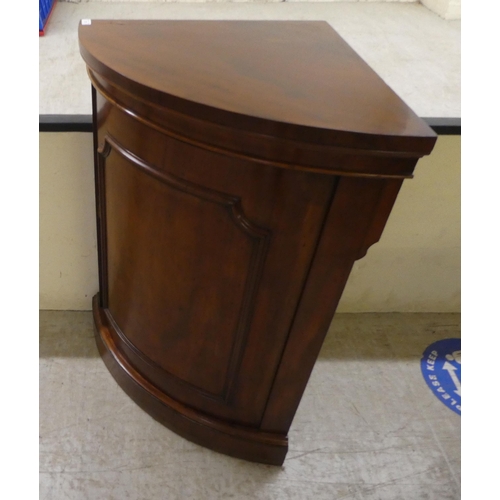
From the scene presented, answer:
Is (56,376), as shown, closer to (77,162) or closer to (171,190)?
(77,162)

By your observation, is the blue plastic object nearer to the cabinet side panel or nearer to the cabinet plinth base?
the cabinet plinth base

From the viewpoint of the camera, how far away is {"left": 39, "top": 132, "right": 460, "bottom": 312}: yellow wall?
1337 millimetres

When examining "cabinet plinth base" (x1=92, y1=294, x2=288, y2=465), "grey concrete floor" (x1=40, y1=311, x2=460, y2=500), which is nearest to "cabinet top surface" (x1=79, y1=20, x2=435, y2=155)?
"cabinet plinth base" (x1=92, y1=294, x2=288, y2=465)

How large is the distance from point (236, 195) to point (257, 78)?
0.73 ft

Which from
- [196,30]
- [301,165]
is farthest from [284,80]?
[196,30]

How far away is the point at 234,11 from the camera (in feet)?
7.20

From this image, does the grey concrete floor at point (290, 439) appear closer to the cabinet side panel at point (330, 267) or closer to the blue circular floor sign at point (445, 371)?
the blue circular floor sign at point (445, 371)

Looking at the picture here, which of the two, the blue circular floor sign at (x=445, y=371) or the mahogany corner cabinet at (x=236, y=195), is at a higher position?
the mahogany corner cabinet at (x=236, y=195)

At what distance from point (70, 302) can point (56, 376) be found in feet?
0.96

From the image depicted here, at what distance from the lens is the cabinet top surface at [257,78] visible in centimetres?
70

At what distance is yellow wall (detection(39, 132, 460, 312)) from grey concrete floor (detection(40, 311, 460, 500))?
191 mm

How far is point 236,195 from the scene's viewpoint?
0.81 metres

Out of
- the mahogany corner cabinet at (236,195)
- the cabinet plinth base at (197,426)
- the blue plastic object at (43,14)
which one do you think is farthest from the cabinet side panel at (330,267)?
the blue plastic object at (43,14)

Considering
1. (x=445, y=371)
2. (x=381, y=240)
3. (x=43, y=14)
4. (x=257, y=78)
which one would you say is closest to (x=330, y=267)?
(x=257, y=78)
